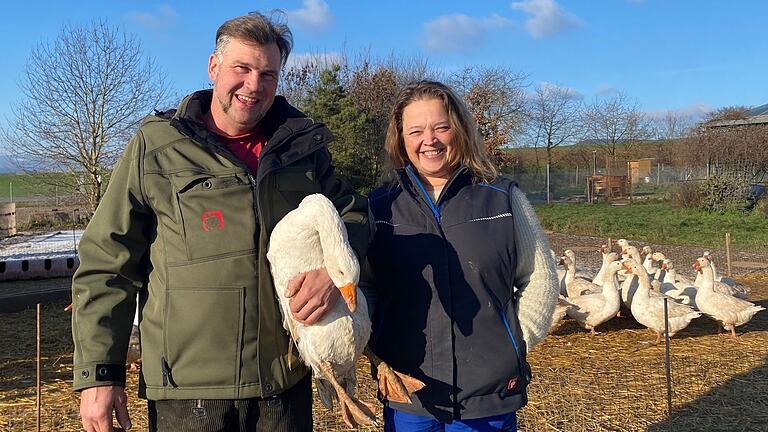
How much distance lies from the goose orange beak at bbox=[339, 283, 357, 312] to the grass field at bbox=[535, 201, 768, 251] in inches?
619

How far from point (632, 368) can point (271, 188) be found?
568 centimetres

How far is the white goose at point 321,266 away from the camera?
2205 millimetres

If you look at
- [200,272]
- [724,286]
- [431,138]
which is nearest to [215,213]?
[200,272]

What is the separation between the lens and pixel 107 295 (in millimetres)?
2225

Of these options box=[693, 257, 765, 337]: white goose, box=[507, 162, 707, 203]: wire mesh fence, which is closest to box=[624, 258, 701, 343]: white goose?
box=[693, 257, 765, 337]: white goose

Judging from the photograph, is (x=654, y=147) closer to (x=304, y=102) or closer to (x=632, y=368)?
(x=304, y=102)

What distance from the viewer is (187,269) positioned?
2195 millimetres

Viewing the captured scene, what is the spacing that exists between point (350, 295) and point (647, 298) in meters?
6.77

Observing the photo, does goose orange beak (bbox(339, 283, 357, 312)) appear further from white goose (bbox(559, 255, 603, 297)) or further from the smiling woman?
white goose (bbox(559, 255, 603, 297))

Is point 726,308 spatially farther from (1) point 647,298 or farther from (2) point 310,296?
(2) point 310,296

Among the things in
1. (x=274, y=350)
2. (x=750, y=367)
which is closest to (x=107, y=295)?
(x=274, y=350)

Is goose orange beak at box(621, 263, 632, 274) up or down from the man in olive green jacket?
down

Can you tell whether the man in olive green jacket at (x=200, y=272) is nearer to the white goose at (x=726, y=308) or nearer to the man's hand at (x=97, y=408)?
the man's hand at (x=97, y=408)

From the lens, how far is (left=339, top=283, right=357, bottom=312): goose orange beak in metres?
2.20
